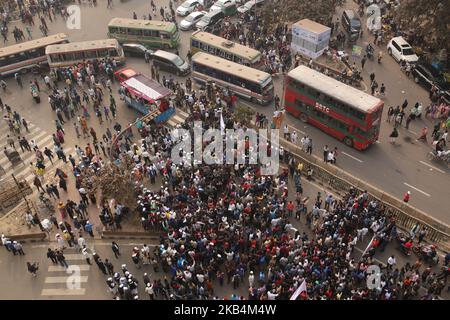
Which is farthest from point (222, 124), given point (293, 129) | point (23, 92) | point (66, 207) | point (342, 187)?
point (23, 92)

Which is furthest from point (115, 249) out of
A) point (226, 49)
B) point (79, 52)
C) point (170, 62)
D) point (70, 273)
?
point (79, 52)

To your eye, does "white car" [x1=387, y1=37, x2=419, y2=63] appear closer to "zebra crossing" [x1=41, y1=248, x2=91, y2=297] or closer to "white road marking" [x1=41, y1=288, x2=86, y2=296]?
"zebra crossing" [x1=41, y1=248, x2=91, y2=297]

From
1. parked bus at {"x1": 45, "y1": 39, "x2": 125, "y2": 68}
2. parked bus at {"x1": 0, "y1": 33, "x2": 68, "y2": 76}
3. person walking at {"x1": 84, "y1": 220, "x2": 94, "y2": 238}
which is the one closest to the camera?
person walking at {"x1": 84, "y1": 220, "x2": 94, "y2": 238}

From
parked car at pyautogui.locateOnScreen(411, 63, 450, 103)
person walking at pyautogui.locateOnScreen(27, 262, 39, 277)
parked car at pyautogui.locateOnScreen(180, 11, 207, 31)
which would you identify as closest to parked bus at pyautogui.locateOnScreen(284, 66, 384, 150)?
parked car at pyautogui.locateOnScreen(411, 63, 450, 103)

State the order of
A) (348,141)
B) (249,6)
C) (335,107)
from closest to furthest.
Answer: (335,107) → (348,141) → (249,6)

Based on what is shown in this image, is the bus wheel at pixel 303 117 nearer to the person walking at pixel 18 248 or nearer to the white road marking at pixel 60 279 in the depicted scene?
the white road marking at pixel 60 279

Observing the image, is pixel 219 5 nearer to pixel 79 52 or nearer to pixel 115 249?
pixel 79 52

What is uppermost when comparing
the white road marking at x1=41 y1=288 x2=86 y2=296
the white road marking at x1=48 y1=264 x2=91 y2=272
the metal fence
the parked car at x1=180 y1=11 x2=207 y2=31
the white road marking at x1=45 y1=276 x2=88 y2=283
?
the parked car at x1=180 y1=11 x2=207 y2=31
